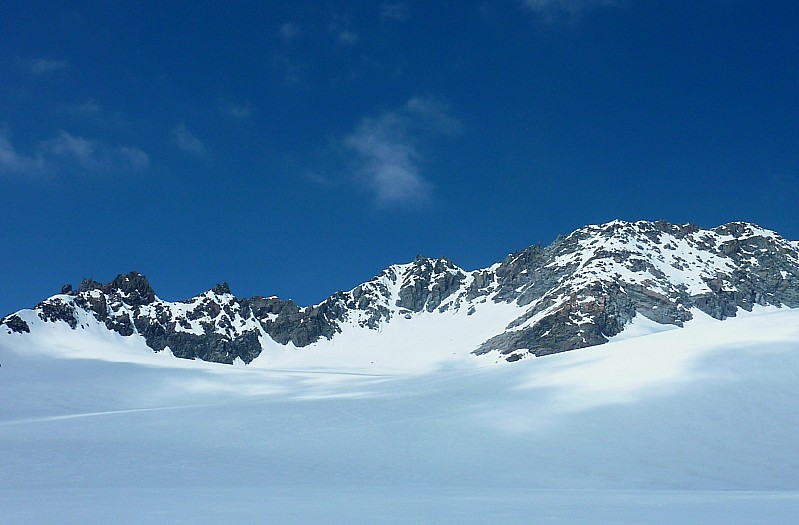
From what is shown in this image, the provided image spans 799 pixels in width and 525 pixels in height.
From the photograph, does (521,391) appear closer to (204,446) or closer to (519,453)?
(519,453)

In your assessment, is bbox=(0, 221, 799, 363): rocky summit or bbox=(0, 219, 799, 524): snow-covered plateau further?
bbox=(0, 221, 799, 363): rocky summit

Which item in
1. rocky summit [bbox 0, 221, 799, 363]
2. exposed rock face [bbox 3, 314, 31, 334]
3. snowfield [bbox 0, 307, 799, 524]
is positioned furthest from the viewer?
rocky summit [bbox 0, 221, 799, 363]

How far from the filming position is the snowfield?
996 cm

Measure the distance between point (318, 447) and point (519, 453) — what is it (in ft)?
23.2

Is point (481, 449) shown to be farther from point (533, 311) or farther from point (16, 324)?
point (533, 311)

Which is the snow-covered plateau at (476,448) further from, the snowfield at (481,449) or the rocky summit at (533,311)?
the rocky summit at (533,311)

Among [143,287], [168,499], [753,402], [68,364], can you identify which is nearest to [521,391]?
[753,402]

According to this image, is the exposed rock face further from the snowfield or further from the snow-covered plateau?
the snowfield

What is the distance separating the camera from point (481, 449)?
18.9 m

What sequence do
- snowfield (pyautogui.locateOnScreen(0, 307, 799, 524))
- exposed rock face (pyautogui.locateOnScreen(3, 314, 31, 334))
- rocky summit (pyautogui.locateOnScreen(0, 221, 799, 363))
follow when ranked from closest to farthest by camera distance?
snowfield (pyautogui.locateOnScreen(0, 307, 799, 524)), exposed rock face (pyautogui.locateOnScreen(3, 314, 31, 334)), rocky summit (pyautogui.locateOnScreen(0, 221, 799, 363))

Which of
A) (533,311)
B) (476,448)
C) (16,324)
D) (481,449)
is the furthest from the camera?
(533,311)

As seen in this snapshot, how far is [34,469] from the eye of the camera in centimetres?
1614

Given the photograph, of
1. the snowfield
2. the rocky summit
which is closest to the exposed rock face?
the rocky summit

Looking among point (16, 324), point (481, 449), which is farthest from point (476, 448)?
point (16, 324)
